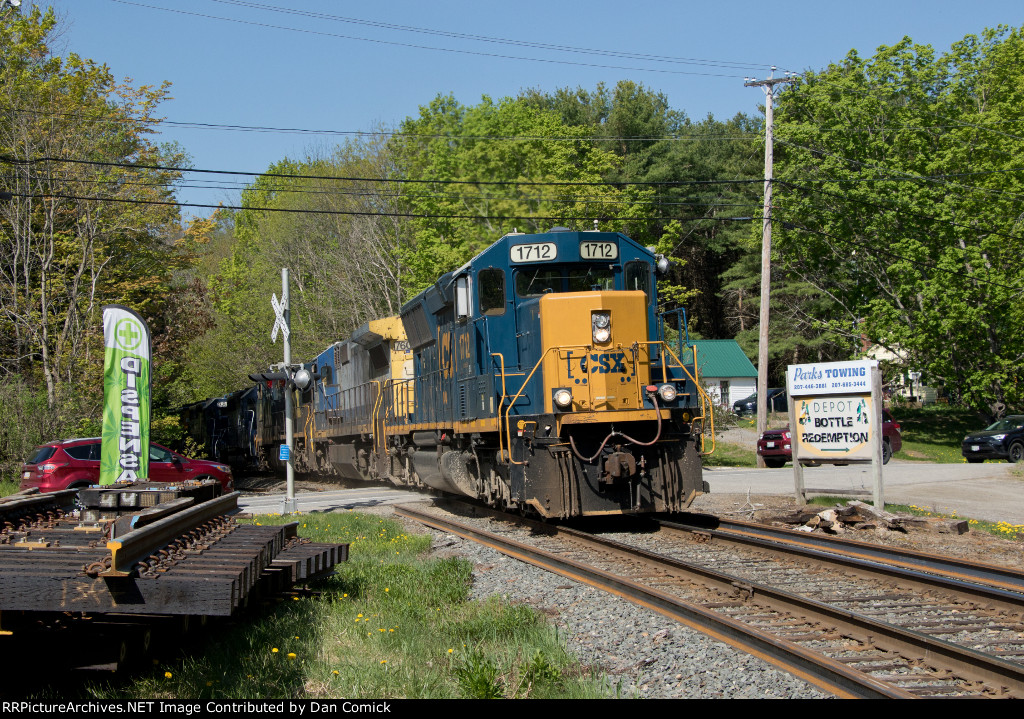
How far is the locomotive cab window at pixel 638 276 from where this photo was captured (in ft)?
40.2

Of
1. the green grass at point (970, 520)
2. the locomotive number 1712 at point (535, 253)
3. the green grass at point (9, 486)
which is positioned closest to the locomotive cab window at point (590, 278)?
the locomotive number 1712 at point (535, 253)

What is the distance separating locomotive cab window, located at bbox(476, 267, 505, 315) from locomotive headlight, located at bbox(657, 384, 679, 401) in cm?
254

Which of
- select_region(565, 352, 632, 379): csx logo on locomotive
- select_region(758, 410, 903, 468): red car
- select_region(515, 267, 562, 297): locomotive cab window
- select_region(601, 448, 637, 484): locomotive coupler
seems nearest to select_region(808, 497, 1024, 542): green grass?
select_region(601, 448, 637, 484): locomotive coupler

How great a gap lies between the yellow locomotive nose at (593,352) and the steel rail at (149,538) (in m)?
5.46

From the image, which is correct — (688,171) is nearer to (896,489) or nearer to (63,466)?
(896,489)

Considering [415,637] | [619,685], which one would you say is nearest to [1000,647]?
[619,685]

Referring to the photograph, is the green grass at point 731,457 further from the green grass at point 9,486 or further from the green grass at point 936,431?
the green grass at point 9,486

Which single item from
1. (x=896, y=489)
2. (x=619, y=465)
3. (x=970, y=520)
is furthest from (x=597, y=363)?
(x=896, y=489)

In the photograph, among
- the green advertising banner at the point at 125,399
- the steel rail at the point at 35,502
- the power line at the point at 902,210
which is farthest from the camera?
the power line at the point at 902,210

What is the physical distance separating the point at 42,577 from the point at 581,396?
303 inches

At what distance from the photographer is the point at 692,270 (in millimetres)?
66688

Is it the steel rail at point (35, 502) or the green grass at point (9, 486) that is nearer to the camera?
the steel rail at point (35, 502)

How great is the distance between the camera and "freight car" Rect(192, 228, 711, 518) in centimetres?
1102

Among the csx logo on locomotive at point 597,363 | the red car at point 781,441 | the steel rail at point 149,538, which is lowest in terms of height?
the red car at point 781,441
